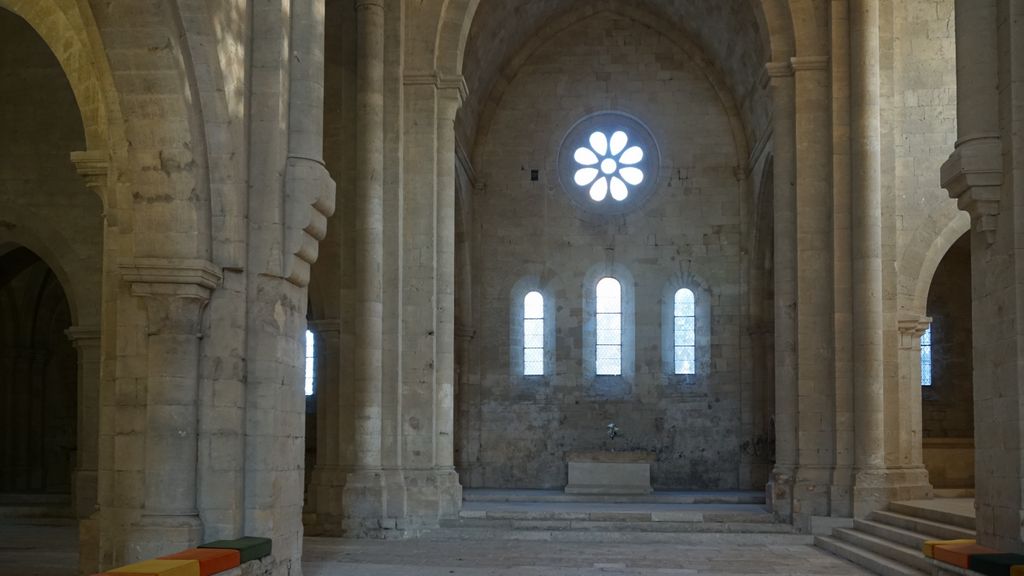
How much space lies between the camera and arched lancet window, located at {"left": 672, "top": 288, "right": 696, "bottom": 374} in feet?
95.7

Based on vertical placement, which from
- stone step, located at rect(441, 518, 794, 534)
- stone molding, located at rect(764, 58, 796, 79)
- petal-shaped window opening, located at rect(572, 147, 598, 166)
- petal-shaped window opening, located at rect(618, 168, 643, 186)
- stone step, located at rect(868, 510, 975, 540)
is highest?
petal-shaped window opening, located at rect(572, 147, 598, 166)

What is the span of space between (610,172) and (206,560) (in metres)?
21.8

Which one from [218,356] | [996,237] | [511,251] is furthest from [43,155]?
[996,237]

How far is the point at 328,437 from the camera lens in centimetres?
1948

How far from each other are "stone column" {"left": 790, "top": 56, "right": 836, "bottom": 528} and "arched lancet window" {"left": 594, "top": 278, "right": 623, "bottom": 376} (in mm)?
9794

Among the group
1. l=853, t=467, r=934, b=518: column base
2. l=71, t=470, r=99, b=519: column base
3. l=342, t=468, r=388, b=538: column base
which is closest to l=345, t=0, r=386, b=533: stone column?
l=342, t=468, r=388, b=538: column base

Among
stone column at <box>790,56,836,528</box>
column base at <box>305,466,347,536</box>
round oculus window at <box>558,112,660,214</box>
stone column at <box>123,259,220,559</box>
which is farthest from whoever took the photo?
round oculus window at <box>558,112,660,214</box>

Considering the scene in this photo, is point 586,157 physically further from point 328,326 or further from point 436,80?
point 328,326

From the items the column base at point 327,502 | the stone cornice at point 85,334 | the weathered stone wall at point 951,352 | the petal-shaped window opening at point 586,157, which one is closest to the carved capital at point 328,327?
the column base at point 327,502

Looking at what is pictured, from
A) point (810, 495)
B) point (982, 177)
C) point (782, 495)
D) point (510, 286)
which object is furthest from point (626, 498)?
point (982, 177)

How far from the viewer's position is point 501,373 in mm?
29375

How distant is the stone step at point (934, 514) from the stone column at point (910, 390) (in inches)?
59.6

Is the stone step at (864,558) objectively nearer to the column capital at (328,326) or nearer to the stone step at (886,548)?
the stone step at (886,548)

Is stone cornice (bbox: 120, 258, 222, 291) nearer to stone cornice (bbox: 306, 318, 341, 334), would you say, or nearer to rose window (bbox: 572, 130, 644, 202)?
stone cornice (bbox: 306, 318, 341, 334)
